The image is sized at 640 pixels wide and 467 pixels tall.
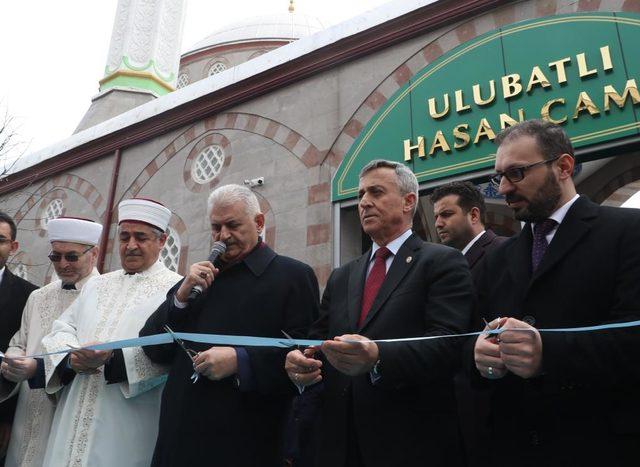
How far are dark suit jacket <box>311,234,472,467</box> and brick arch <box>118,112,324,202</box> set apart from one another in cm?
528

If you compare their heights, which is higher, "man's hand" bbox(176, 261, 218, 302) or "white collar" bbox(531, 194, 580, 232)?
"white collar" bbox(531, 194, 580, 232)

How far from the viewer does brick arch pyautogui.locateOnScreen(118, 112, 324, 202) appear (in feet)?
25.8

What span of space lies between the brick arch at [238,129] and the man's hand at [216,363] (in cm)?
528

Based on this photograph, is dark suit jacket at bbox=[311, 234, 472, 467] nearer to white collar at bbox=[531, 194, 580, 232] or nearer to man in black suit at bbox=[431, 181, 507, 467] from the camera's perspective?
white collar at bbox=[531, 194, 580, 232]

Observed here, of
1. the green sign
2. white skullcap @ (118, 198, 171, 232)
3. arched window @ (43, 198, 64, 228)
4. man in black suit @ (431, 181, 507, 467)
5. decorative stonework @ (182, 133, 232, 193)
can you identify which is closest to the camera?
white skullcap @ (118, 198, 171, 232)

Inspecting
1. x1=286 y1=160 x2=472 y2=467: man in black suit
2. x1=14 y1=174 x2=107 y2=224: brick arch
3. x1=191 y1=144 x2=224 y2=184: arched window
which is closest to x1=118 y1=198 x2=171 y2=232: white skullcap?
x1=286 y1=160 x2=472 y2=467: man in black suit

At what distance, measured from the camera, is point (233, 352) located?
261 cm

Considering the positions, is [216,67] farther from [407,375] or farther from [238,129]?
[407,375]

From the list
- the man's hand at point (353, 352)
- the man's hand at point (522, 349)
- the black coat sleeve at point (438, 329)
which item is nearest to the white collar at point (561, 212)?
the black coat sleeve at point (438, 329)

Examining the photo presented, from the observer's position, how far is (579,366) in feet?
5.93

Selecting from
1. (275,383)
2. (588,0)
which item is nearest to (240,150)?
(588,0)

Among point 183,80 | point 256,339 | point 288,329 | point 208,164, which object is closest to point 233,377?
point 288,329

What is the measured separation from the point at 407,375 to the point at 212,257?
1.16 meters

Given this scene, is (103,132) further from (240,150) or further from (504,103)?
(504,103)
